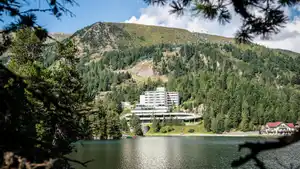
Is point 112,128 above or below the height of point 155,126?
above

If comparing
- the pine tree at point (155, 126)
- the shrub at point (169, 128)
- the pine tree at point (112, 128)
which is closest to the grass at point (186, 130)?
the shrub at point (169, 128)

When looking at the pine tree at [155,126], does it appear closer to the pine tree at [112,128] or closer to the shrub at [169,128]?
the shrub at [169,128]

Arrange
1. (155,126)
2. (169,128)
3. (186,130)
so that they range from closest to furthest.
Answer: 1. (186,130)
2. (155,126)
3. (169,128)

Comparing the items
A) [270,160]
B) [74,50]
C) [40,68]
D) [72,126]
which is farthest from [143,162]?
[72,126]

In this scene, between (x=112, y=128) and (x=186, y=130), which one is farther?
(x=186, y=130)

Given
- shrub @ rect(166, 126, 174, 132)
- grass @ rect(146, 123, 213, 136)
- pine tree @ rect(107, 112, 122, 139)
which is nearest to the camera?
pine tree @ rect(107, 112, 122, 139)

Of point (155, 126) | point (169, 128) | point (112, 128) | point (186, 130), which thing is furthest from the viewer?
point (169, 128)

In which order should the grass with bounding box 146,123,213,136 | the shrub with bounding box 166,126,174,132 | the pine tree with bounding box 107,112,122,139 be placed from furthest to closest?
the shrub with bounding box 166,126,174,132
the grass with bounding box 146,123,213,136
the pine tree with bounding box 107,112,122,139

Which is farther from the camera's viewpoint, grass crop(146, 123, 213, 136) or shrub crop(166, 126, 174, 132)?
shrub crop(166, 126, 174, 132)

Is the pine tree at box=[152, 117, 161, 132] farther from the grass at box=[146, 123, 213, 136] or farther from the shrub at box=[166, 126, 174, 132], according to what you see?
the shrub at box=[166, 126, 174, 132]

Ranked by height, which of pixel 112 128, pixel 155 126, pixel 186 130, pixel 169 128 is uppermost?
pixel 112 128

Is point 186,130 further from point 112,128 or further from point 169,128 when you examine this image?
point 112,128

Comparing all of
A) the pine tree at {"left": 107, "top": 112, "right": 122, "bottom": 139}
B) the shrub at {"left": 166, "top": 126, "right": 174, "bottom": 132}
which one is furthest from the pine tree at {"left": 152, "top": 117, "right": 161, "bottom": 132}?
the pine tree at {"left": 107, "top": 112, "right": 122, "bottom": 139}

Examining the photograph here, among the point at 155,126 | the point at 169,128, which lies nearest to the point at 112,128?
the point at 155,126
